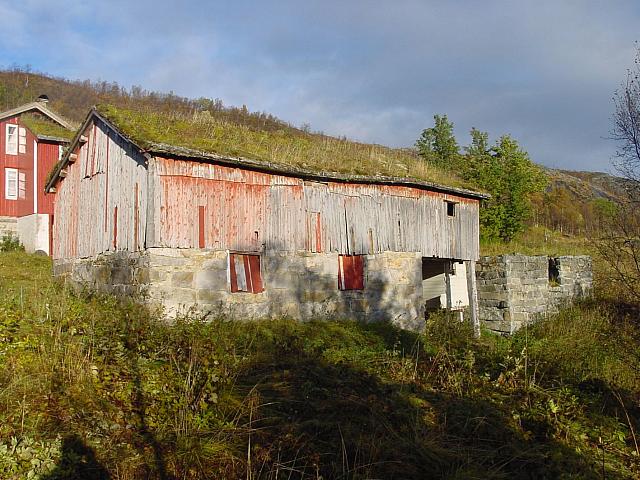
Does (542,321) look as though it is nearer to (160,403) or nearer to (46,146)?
(160,403)

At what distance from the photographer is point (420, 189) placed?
13586 mm

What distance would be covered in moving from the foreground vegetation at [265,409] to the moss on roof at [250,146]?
11.7ft

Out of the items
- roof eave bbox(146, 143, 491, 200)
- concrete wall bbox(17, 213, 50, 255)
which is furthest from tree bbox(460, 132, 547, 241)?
concrete wall bbox(17, 213, 50, 255)

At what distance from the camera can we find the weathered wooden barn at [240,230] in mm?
9977

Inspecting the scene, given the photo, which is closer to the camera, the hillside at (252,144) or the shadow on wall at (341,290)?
the hillside at (252,144)

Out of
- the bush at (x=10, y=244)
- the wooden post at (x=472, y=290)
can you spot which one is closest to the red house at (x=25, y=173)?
the bush at (x=10, y=244)

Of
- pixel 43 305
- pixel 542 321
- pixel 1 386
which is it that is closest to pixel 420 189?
pixel 542 321

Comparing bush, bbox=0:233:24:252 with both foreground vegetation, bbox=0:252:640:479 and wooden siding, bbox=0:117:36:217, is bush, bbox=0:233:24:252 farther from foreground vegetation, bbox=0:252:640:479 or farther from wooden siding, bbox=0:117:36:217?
foreground vegetation, bbox=0:252:640:479

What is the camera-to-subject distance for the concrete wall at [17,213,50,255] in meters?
25.3

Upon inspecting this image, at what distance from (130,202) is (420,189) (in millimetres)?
7220

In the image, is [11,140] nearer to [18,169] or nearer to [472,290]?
[18,169]

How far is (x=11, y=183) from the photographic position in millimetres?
27328

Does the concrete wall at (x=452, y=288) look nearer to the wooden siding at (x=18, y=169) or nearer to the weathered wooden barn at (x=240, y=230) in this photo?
the weathered wooden barn at (x=240, y=230)

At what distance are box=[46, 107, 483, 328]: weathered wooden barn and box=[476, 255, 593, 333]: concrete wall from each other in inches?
70.6
